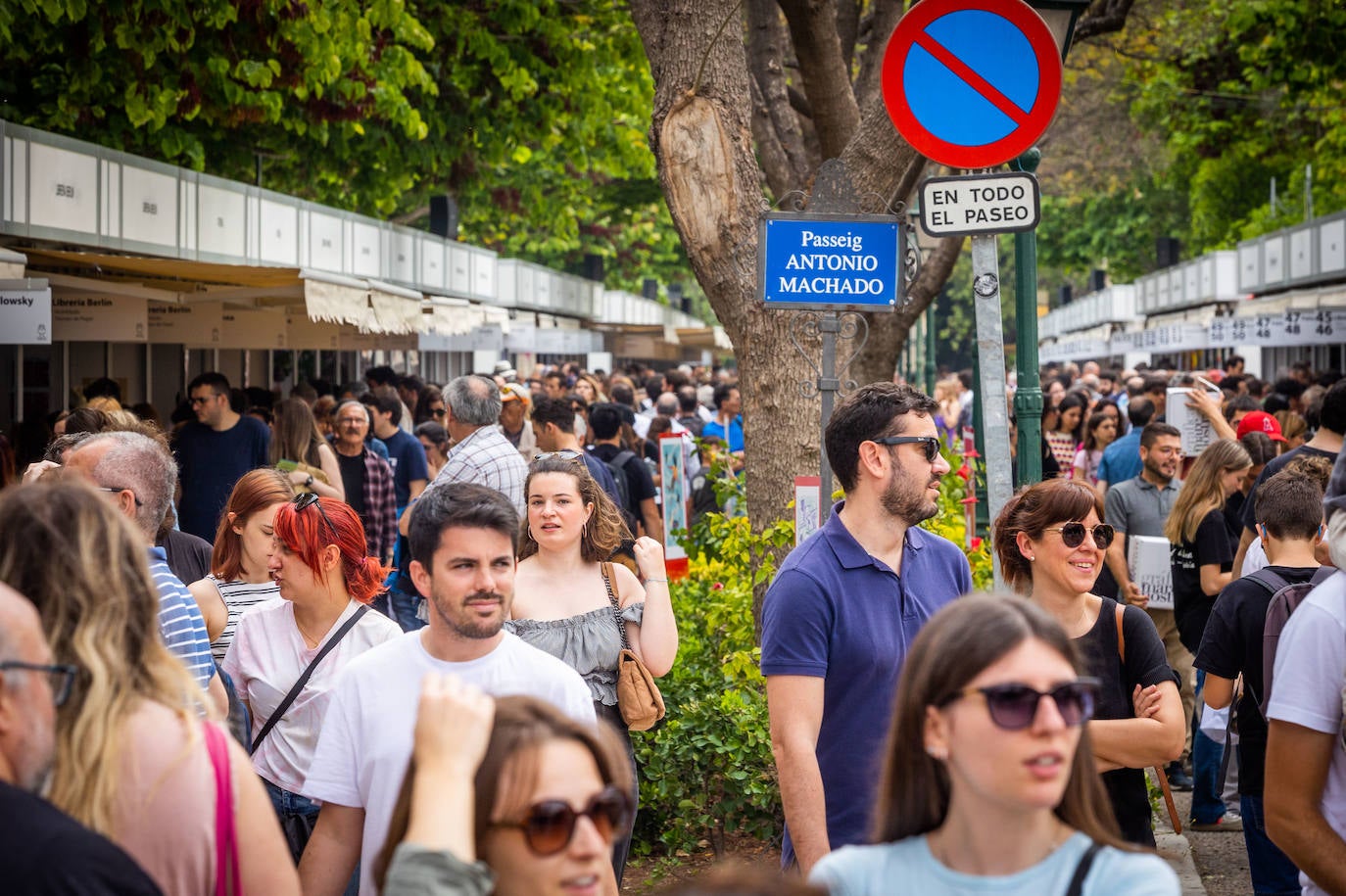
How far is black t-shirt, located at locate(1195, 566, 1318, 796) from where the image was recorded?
4965 mm

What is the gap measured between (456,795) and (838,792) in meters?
1.97

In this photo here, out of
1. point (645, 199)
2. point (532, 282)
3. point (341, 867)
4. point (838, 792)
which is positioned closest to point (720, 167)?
point (838, 792)

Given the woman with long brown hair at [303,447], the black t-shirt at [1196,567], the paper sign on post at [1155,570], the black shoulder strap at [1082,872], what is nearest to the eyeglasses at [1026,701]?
the black shoulder strap at [1082,872]

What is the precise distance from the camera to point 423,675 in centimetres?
350

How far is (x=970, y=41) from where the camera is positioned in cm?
505

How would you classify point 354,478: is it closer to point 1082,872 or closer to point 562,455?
point 562,455

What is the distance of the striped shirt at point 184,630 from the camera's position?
3.86m

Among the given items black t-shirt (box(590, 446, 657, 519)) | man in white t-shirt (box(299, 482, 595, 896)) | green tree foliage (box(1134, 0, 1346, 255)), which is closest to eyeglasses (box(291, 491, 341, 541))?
man in white t-shirt (box(299, 482, 595, 896))

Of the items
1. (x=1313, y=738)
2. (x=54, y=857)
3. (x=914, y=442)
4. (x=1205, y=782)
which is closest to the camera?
(x=54, y=857)

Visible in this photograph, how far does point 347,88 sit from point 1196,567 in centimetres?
1054

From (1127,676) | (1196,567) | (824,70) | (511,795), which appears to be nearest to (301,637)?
(1127,676)

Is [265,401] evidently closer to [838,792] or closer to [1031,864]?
[838,792]

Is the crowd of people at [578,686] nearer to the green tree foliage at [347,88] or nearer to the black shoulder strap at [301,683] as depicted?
the black shoulder strap at [301,683]

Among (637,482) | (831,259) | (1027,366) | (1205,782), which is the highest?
(831,259)
